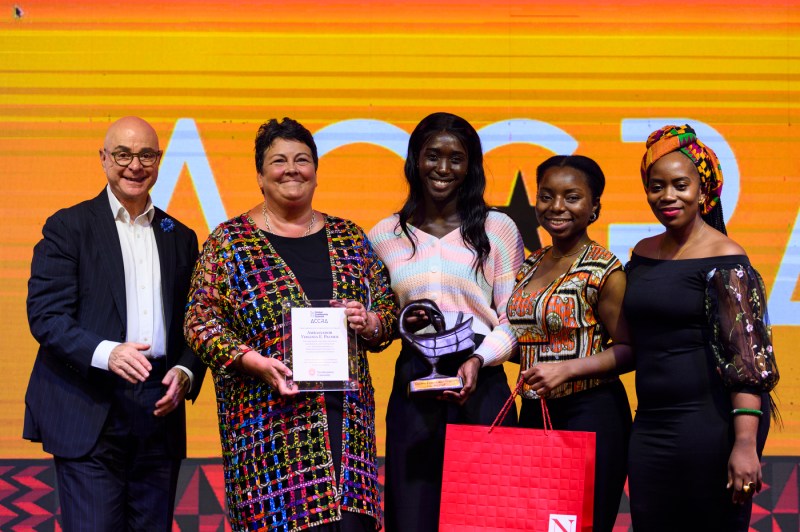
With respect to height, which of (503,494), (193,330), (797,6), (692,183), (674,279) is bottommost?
(503,494)

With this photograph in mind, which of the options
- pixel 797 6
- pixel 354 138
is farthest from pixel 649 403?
pixel 797 6

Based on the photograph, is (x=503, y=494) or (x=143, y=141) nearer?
(x=503, y=494)

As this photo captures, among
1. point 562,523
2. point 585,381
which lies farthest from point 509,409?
point 562,523

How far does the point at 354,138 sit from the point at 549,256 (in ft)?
5.72

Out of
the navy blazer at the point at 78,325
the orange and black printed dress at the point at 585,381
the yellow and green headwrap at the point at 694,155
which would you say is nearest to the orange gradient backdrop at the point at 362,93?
the navy blazer at the point at 78,325

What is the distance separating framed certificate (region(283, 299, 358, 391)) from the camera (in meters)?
3.36

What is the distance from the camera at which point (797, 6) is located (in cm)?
526

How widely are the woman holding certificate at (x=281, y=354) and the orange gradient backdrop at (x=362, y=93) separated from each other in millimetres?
1565

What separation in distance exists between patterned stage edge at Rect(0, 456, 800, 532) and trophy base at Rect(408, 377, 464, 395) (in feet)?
5.79

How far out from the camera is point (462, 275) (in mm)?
3754

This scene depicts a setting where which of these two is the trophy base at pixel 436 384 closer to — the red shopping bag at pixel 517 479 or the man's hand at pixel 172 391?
the red shopping bag at pixel 517 479

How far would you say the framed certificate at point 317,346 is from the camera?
3.36 m

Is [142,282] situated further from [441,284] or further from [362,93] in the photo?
[362,93]

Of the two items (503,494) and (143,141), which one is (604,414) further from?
(143,141)
